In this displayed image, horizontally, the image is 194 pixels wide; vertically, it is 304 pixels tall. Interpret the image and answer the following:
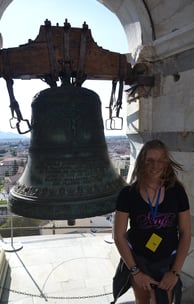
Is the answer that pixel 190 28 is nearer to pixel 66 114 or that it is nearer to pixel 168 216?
pixel 66 114

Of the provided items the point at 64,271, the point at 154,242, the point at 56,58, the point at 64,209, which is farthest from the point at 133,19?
the point at 64,271

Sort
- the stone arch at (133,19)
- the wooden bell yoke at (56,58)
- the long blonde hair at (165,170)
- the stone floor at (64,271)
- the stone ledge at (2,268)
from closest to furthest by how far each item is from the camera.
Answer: the long blonde hair at (165,170)
the wooden bell yoke at (56,58)
the stone arch at (133,19)
the stone floor at (64,271)
the stone ledge at (2,268)

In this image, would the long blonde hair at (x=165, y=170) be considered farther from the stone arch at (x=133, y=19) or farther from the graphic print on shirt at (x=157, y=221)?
the stone arch at (x=133, y=19)

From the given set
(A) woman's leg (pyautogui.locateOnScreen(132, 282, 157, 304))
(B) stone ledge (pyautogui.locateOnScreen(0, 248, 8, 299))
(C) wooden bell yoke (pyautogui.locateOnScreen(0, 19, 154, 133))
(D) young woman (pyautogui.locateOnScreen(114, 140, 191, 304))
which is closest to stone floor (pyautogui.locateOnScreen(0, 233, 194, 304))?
(B) stone ledge (pyautogui.locateOnScreen(0, 248, 8, 299))

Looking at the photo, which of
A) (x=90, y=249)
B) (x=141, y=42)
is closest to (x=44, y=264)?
(x=90, y=249)

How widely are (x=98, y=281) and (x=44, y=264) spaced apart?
2.69 feet

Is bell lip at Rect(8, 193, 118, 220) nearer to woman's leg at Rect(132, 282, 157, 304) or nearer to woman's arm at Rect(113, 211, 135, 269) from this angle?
woman's arm at Rect(113, 211, 135, 269)

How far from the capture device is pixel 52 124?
81.5 inches

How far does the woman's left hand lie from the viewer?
1.73 metres

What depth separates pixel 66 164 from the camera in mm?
1999

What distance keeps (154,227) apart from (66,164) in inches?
26.3

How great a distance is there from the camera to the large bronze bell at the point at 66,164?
6.20 feet

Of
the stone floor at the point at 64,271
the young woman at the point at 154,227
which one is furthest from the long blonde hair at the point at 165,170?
the stone floor at the point at 64,271

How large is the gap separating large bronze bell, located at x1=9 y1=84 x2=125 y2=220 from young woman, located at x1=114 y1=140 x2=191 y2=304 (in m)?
0.21
